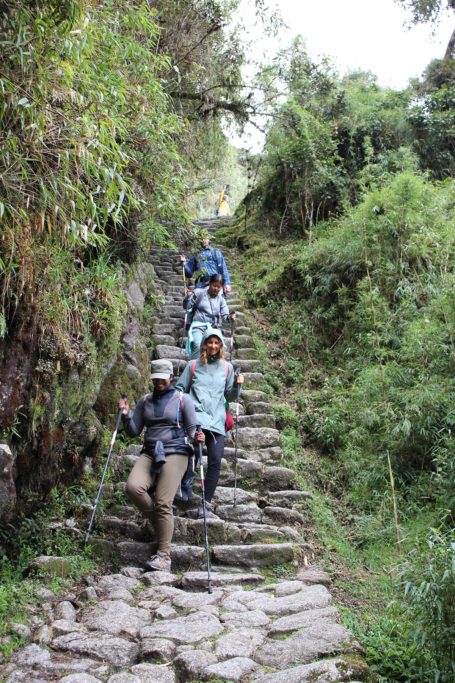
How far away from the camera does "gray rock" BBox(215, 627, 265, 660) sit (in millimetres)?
3654

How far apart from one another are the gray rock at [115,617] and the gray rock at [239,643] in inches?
25.2

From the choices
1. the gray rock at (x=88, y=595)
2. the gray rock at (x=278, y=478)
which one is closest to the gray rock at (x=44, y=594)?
the gray rock at (x=88, y=595)

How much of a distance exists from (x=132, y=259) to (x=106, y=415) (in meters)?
2.33

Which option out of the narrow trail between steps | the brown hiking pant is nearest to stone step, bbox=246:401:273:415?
the narrow trail between steps

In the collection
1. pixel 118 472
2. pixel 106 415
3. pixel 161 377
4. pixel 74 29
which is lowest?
pixel 118 472

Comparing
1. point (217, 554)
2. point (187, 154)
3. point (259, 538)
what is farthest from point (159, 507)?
point (187, 154)

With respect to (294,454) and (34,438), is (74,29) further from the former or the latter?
(294,454)

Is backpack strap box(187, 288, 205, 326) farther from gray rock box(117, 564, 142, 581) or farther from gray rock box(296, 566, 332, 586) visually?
gray rock box(296, 566, 332, 586)

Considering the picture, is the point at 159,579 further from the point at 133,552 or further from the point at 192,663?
the point at 192,663

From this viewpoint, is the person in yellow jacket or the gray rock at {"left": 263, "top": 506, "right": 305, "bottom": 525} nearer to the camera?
the gray rock at {"left": 263, "top": 506, "right": 305, "bottom": 525}

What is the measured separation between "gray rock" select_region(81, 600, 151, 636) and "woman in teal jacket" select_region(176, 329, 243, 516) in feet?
5.54

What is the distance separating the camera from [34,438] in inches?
203

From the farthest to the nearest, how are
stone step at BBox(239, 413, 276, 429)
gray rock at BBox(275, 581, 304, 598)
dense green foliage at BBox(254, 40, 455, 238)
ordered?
dense green foliage at BBox(254, 40, 455, 238) → stone step at BBox(239, 413, 276, 429) → gray rock at BBox(275, 581, 304, 598)

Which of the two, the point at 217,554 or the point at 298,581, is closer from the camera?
the point at 298,581
